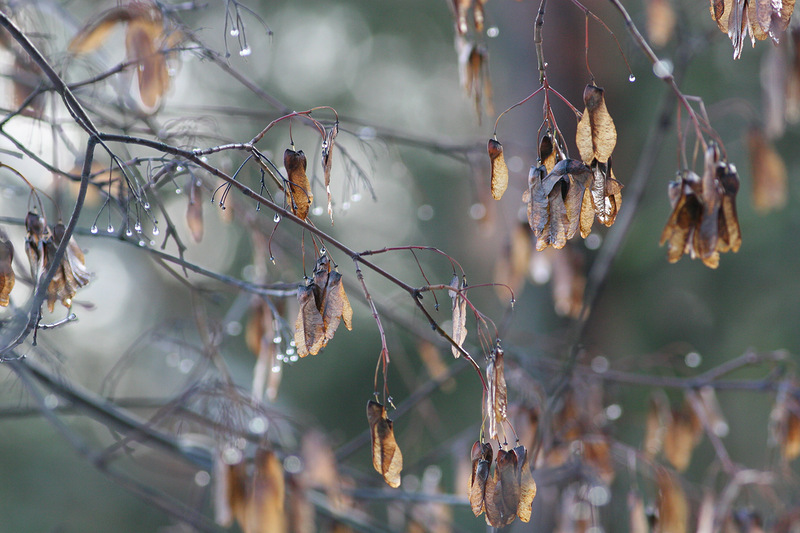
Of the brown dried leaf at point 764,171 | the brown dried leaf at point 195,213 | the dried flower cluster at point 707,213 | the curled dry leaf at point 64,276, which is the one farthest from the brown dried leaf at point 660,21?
the curled dry leaf at point 64,276

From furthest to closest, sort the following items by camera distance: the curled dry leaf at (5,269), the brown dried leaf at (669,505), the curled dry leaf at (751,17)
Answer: the brown dried leaf at (669,505) → the curled dry leaf at (5,269) → the curled dry leaf at (751,17)

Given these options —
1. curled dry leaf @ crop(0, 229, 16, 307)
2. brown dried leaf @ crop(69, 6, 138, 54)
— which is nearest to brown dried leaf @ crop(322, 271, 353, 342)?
curled dry leaf @ crop(0, 229, 16, 307)

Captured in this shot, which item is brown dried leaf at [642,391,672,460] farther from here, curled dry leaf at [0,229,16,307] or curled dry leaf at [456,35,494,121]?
curled dry leaf at [0,229,16,307]

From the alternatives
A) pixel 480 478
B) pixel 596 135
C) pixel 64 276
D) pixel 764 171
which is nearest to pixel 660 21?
pixel 764 171

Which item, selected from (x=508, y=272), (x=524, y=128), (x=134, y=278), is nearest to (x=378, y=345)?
(x=134, y=278)

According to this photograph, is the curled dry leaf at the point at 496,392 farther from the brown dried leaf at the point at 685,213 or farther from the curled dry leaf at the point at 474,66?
the curled dry leaf at the point at 474,66

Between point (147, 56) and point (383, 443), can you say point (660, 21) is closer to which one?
point (147, 56)

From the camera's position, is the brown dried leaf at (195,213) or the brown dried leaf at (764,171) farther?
the brown dried leaf at (764,171)
